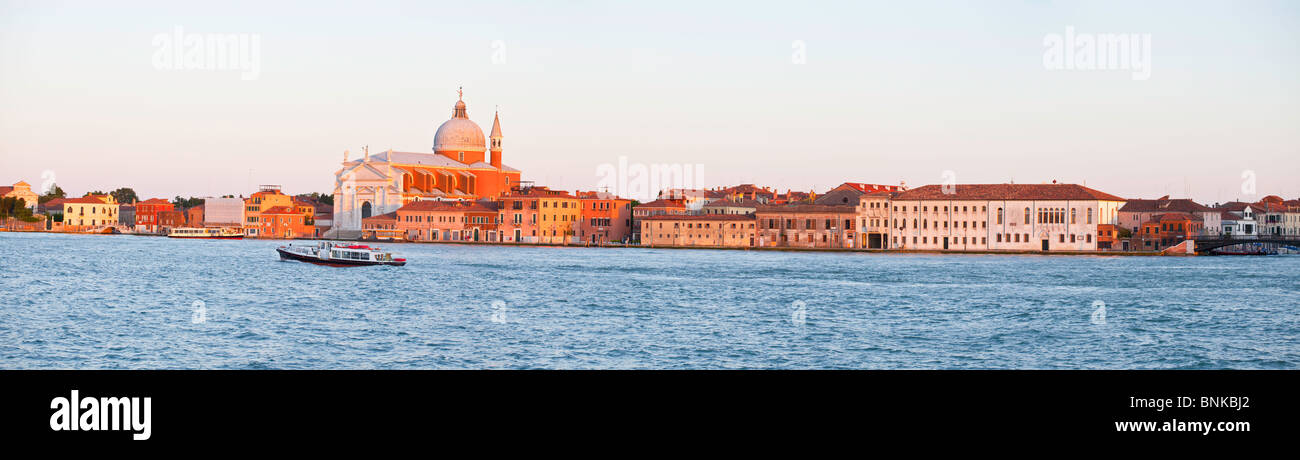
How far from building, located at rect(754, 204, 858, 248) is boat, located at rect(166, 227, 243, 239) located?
40.8 m

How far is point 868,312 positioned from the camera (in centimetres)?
2381

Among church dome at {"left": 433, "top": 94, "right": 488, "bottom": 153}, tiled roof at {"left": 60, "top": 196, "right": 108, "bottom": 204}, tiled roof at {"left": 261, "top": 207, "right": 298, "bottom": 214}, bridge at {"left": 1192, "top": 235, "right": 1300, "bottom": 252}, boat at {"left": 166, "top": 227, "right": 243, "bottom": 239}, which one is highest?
church dome at {"left": 433, "top": 94, "right": 488, "bottom": 153}

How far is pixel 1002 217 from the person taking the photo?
61.9 m

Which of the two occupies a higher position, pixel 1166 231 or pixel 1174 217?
pixel 1174 217

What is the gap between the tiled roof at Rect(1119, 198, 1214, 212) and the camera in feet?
234

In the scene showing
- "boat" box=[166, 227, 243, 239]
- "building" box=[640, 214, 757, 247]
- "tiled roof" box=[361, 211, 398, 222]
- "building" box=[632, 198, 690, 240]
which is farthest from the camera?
"boat" box=[166, 227, 243, 239]

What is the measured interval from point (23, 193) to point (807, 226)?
248ft

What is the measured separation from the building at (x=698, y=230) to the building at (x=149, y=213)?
46.3m

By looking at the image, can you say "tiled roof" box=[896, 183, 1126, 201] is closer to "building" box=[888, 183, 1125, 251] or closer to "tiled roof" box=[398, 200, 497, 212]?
"building" box=[888, 183, 1125, 251]

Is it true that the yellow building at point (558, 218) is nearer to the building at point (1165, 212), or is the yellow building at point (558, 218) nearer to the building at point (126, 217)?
the building at point (1165, 212)
